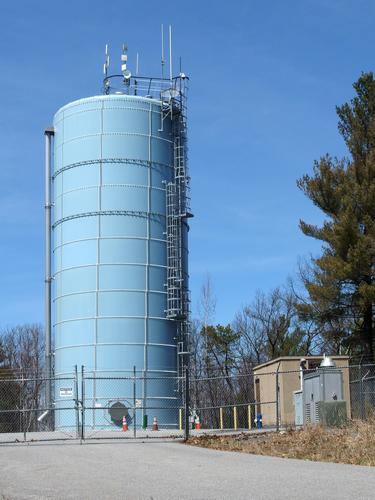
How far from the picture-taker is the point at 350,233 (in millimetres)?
32531

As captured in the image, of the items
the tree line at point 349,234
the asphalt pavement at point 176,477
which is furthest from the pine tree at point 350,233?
the asphalt pavement at point 176,477

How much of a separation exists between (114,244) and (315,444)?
21.9m

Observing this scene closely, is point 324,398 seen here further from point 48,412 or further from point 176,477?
point 48,412

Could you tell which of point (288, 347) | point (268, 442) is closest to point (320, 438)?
point (268, 442)

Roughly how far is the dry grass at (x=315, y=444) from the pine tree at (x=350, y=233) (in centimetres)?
1446

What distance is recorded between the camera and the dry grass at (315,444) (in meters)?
13.5

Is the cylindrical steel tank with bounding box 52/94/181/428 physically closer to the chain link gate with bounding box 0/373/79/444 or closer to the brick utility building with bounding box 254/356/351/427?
the chain link gate with bounding box 0/373/79/444

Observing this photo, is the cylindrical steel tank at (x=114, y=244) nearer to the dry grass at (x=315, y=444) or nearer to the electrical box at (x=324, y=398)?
the electrical box at (x=324, y=398)

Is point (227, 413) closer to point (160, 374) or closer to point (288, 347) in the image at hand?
point (288, 347)

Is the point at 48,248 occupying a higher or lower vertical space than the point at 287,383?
higher

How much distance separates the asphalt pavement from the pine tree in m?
18.1

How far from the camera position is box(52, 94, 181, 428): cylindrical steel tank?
1394 inches

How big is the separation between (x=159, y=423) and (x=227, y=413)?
14.3 m

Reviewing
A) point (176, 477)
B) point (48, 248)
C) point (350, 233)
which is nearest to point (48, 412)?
point (48, 248)
